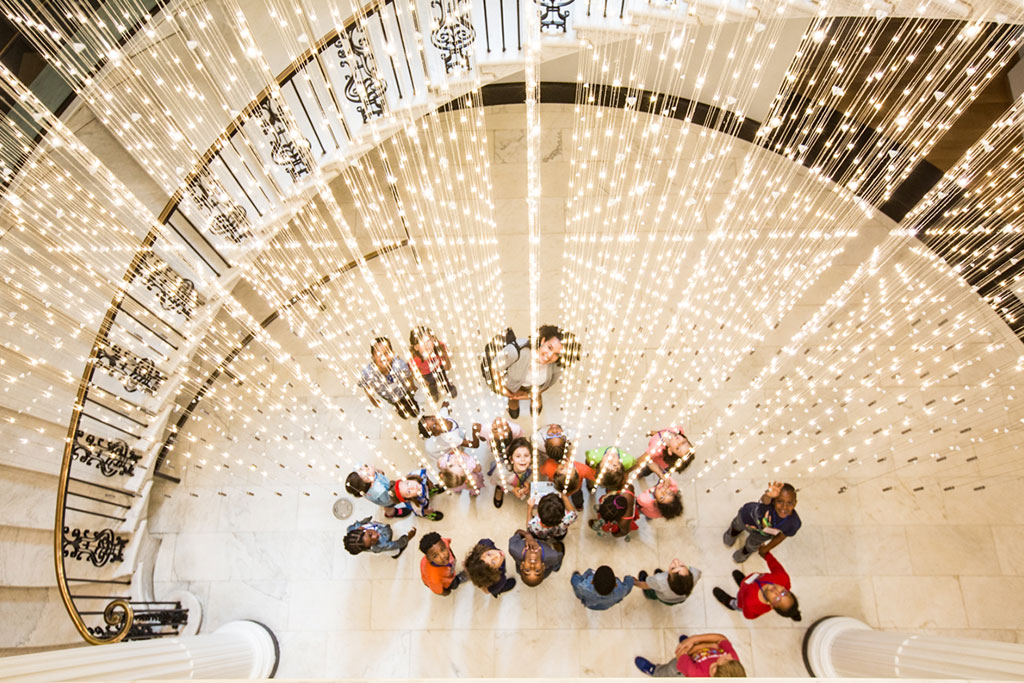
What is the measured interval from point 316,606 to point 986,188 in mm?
6452

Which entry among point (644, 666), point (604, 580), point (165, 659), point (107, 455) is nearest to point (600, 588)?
point (604, 580)

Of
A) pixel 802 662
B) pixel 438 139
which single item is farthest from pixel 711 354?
pixel 438 139

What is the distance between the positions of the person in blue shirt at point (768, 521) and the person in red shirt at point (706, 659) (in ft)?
→ 2.55

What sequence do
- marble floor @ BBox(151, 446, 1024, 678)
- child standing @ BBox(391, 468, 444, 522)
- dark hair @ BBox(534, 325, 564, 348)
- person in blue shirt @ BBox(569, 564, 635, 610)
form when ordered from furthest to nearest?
dark hair @ BBox(534, 325, 564, 348) → marble floor @ BBox(151, 446, 1024, 678) → child standing @ BBox(391, 468, 444, 522) → person in blue shirt @ BBox(569, 564, 635, 610)

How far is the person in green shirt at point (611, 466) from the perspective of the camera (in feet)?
13.2

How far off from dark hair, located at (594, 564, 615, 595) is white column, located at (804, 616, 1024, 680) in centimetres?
165

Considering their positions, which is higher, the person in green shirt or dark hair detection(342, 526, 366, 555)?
the person in green shirt

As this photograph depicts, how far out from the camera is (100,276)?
4270 mm

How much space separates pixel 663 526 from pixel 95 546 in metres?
4.40

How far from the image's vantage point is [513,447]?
13.8ft

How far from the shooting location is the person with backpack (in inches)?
176

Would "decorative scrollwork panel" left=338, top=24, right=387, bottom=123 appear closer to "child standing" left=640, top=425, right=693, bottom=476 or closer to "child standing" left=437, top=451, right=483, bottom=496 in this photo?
"child standing" left=437, top=451, right=483, bottom=496

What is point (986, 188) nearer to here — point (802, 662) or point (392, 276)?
point (802, 662)

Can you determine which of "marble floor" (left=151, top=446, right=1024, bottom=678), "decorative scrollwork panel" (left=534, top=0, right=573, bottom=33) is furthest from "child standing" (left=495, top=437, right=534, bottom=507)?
"decorative scrollwork panel" (left=534, top=0, right=573, bottom=33)
